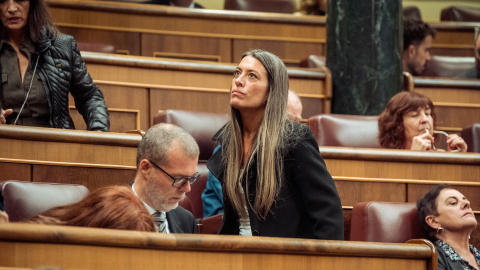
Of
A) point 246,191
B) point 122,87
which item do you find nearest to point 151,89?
point 122,87

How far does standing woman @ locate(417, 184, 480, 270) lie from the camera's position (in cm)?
141

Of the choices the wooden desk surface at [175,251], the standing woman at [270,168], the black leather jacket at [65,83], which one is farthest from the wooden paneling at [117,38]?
the wooden desk surface at [175,251]

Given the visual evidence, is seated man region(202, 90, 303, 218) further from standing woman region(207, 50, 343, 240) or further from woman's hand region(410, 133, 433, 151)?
woman's hand region(410, 133, 433, 151)

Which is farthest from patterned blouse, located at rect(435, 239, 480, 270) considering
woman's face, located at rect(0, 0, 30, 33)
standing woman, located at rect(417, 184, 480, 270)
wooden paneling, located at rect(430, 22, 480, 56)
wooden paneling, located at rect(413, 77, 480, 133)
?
wooden paneling, located at rect(430, 22, 480, 56)

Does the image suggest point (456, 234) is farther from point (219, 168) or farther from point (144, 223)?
point (144, 223)

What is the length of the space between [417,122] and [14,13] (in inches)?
32.6

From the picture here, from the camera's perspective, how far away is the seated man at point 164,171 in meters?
1.05

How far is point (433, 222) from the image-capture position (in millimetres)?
1423

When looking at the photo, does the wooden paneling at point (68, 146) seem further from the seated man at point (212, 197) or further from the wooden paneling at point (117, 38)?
the wooden paneling at point (117, 38)

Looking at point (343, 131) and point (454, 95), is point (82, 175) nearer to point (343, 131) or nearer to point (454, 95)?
point (343, 131)

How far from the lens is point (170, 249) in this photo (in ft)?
2.74

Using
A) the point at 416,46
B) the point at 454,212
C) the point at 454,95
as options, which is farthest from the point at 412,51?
the point at 454,212

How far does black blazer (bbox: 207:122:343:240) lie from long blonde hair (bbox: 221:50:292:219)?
1 cm

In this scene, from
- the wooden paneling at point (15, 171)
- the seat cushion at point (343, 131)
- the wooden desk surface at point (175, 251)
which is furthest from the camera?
the seat cushion at point (343, 131)
